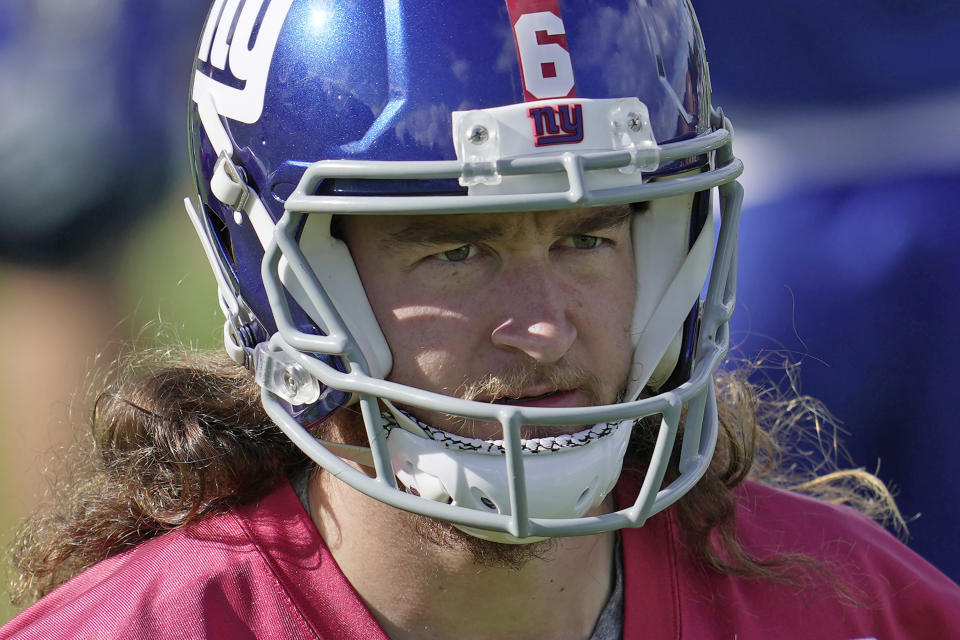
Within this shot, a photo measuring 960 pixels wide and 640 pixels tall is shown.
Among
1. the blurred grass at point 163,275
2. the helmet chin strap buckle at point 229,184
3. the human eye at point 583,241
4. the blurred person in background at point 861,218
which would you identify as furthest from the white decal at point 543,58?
the blurred grass at point 163,275

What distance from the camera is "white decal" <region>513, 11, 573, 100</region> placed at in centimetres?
149

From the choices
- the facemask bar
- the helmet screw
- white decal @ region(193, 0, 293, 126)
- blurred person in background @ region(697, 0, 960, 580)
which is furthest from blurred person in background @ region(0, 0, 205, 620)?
the helmet screw

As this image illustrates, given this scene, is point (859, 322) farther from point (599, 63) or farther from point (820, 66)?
point (599, 63)

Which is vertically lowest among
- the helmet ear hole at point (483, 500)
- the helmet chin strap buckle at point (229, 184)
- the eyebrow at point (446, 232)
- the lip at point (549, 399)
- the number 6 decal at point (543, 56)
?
the helmet ear hole at point (483, 500)

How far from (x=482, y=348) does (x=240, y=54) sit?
1.86 ft

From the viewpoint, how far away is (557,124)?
148cm

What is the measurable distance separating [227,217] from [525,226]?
485mm

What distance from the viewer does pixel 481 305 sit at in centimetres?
156

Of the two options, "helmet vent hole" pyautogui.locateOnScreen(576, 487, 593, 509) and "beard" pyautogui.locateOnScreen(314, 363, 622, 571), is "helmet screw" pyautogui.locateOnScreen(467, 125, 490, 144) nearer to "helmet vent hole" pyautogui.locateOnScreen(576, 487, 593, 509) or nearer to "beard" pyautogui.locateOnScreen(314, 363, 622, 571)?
"beard" pyautogui.locateOnScreen(314, 363, 622, 571)

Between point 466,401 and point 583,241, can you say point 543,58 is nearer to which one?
point 583,241

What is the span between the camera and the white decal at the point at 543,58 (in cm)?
149

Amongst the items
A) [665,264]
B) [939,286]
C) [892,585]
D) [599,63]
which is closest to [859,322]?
[939,286]

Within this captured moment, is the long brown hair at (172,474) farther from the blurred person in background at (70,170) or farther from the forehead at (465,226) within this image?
the blurred person in background at (70,170)

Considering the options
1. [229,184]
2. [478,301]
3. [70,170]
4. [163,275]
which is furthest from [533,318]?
[70,170]
